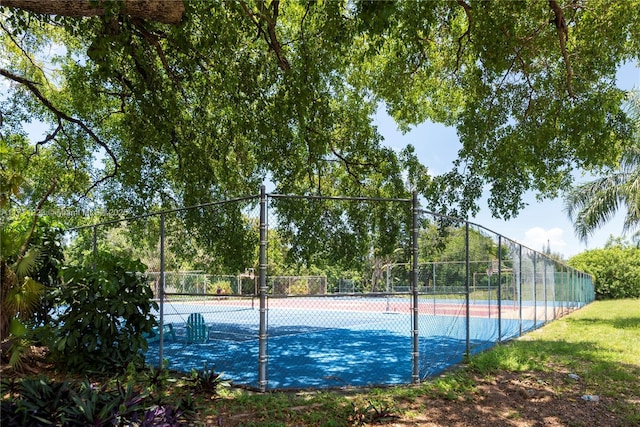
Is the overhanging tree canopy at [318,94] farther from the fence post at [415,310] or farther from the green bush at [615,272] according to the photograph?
the green bush at [615,272]

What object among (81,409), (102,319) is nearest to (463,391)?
(81,409)

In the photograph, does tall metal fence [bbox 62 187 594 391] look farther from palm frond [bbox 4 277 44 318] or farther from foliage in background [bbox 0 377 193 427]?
foliage in background [bbox 0 377 193 427]

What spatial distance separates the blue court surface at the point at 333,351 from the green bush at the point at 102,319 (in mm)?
1002

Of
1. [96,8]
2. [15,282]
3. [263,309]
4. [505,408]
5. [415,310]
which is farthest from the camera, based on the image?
[15,282]

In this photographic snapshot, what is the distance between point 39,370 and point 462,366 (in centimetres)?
677

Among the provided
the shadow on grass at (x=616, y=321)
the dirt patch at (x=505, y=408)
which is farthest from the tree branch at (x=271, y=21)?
the shadow on grass at (x=616, y=321)

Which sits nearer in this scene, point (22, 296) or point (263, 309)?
point (263, 309)

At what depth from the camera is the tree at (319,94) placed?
940cm

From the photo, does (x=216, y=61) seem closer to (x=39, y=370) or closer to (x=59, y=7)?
(x=59, y=7)

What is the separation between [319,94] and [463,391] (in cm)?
669

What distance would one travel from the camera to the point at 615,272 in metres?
32.9

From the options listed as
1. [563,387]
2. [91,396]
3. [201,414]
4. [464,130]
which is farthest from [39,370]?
[464,130]

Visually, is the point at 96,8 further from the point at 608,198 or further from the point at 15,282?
the point at 608,198

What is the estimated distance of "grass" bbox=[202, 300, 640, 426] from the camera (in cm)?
564
